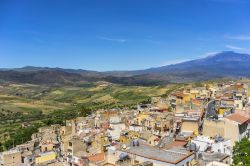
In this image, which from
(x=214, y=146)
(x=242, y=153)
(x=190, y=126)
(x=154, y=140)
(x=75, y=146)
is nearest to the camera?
(x=242, y=153)

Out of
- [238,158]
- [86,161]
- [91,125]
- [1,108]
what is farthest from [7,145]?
[1,108]

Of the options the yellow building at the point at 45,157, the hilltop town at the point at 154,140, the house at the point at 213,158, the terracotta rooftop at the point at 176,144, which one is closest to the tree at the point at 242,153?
the house at the point at 213,158

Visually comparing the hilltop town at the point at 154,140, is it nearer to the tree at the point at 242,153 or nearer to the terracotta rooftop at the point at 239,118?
the terracotta rooftop at the point at 239,118

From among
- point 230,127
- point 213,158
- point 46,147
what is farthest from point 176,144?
point 46,147

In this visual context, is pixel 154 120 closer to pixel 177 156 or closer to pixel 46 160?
pixel 46 160

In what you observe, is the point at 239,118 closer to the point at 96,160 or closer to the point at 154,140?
the point at 154,140

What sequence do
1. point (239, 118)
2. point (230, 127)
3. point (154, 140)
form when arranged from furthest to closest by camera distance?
1. point (154, 140)
2. point (239, 118)
3. point (230, 127)
